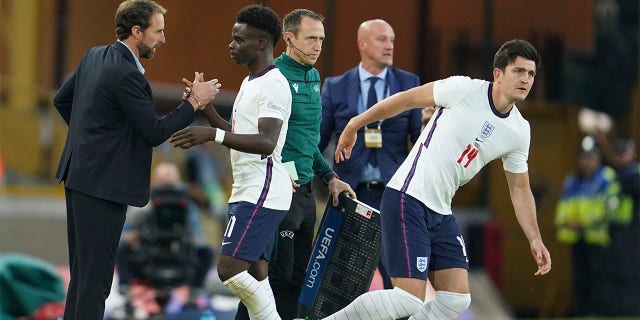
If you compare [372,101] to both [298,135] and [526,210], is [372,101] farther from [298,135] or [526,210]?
[526,210]

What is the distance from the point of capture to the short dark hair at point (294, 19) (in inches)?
284

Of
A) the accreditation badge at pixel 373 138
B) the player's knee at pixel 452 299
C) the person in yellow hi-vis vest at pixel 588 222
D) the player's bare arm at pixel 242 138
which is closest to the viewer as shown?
the player's bare arm at pixel 242 138

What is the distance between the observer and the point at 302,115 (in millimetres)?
7191

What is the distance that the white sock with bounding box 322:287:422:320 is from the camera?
6.95m

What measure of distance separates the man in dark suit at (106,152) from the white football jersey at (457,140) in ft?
4.08

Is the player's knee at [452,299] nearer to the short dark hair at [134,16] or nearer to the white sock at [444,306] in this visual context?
the white sock at [444,306]

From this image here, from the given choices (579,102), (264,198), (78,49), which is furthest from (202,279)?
(579,102)

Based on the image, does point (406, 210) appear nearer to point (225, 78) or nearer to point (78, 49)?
point (225, 78)

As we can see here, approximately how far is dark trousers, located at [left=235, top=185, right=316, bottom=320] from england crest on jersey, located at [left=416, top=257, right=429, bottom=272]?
29.5 inches

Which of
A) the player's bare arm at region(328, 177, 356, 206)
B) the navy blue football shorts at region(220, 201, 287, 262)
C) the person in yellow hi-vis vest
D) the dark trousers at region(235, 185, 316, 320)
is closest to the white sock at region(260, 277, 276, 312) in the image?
the navy blue football shorts at region(220, 201, 287, 262)

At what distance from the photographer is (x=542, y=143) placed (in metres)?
17.4

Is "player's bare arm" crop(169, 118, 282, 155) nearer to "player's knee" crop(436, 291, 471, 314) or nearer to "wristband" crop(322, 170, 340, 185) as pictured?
"wristband" crop(322, 170, 340, 185)

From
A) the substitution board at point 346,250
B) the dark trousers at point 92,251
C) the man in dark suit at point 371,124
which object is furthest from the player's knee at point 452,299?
the dark trousers at point 92,251

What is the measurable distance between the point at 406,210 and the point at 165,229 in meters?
5.61
